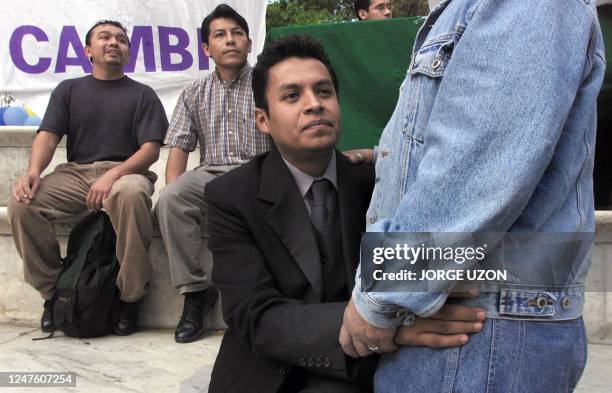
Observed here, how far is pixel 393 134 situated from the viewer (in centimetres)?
134

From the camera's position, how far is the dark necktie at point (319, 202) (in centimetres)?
182

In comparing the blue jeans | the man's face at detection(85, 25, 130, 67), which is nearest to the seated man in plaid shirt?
the man's face at detection(85, 25, 130, 67)

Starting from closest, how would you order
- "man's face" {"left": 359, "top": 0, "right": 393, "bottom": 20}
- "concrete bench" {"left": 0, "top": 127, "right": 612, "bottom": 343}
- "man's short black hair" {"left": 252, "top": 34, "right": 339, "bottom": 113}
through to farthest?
1. "man's short black hair" {"left": 252, "top": 34, "right": 339, "bottom": 113}
2. "concrete bench" {"left": 0, "top": 127, "right": 612, "bottom": 343}
3. "man's face" {"left": 359, "top": 0, "right": 393, "bottom": 20}

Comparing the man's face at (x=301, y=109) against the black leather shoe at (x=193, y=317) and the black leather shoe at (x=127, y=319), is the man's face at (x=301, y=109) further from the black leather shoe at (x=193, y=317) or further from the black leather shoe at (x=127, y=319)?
the black leather shoe at (x=127, y=319)

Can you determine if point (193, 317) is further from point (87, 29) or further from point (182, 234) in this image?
point (87, 29)

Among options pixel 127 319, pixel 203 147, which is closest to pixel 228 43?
pixel 203 147

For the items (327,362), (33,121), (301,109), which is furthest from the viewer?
(33,121)

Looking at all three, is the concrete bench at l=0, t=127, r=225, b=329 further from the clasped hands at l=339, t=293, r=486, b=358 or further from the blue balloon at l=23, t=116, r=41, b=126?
the clasped hands at l=339, t=293, r=486, b=358

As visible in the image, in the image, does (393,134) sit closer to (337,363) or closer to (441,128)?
(441,128)

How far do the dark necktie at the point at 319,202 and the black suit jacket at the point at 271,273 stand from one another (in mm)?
57

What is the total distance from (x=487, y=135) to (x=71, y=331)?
3005mm

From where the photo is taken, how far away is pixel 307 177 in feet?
6.15

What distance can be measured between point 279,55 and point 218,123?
216cm

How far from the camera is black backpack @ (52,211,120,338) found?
3441 millimetres
